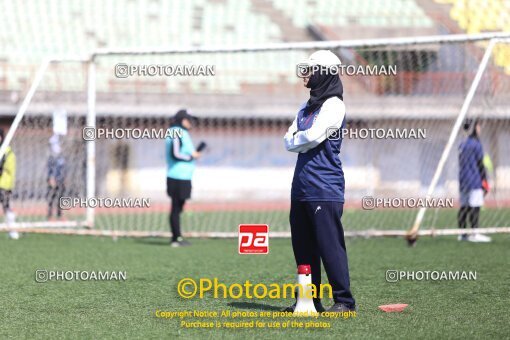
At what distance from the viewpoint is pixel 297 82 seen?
27.7 m

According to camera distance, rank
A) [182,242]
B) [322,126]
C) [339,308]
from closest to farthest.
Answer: [322,126]
[339,308]
[182,242]

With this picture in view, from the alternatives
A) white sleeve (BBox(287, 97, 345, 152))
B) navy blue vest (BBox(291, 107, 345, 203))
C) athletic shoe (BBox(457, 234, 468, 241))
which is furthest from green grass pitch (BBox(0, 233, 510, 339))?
white sleeve (BBox(287, 97, 345, 152))

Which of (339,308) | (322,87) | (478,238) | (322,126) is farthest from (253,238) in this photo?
(478,238)

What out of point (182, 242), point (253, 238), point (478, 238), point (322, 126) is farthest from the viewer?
point (478, 238)

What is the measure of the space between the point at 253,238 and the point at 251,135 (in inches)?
831

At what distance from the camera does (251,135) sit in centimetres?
2767

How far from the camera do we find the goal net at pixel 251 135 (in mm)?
13234

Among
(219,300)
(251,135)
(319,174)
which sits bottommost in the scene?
(219,300)

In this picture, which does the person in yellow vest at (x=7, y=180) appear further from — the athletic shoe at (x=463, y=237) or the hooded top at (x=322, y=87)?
the hooded top at (x=322, y=87)

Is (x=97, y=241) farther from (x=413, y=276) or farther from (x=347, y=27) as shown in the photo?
(x=347, y=27)

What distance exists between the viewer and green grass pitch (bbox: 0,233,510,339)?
5.67 meters

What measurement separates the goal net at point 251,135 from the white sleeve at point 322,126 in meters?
5.16

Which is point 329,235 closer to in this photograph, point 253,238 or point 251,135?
point 253,238

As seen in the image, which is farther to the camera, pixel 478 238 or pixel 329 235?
pixel 478 238
